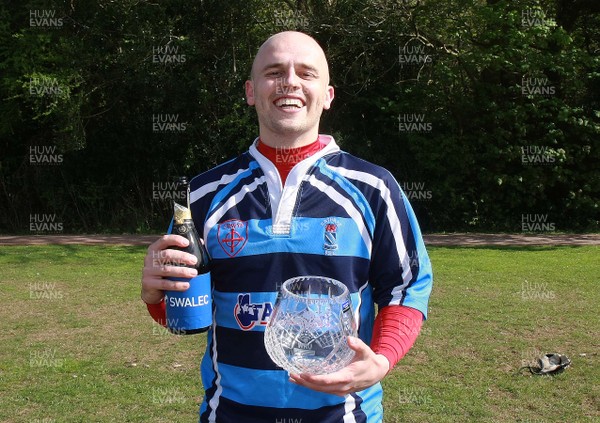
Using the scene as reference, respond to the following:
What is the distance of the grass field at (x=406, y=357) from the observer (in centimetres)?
558

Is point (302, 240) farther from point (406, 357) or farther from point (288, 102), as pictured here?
point (406, 357)

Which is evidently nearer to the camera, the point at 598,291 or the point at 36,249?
the point at 598,291

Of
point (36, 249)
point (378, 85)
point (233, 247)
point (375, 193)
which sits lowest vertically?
point (36, 249)

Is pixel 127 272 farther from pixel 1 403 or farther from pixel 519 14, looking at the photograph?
pixel 519 14

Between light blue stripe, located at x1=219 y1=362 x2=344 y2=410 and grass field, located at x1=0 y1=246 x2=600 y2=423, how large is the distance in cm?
335

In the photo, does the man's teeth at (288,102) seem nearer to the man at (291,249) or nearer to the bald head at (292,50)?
the man at (291,249)

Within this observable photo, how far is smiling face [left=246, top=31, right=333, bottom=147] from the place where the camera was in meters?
2.31

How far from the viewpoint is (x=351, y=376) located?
73.7 inches

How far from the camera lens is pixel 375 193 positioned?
7.71 ft

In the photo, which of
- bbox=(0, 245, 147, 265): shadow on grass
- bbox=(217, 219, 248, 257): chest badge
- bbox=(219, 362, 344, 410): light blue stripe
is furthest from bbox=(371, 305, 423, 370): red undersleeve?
bbox=(0, 245, 147, 265): shadow on grass

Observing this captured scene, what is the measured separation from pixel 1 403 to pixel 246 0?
15527mm

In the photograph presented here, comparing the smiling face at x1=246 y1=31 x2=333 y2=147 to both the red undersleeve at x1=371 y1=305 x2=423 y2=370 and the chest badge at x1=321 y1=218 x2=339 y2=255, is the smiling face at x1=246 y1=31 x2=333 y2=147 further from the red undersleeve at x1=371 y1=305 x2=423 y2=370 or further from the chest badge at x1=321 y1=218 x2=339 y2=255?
the red undersleeve at x1=371 y1=305 x2=423 y2=370

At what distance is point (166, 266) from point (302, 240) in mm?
447

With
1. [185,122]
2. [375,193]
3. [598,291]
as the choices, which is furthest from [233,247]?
[185,122]
